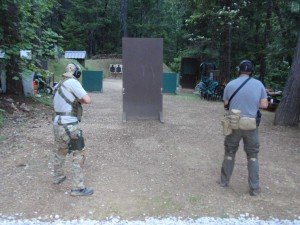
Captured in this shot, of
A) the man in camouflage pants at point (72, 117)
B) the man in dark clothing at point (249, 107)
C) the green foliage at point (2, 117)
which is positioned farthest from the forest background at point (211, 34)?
the man in camouflage pants at point (72, 117)

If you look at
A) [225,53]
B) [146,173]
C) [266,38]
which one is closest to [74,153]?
[146,173]

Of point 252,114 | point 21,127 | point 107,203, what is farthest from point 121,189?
point 21,127

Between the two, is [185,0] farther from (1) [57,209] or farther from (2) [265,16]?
(1) [57,209]

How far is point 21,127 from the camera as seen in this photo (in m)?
8.70

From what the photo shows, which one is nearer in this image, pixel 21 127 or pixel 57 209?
pixel 57 209

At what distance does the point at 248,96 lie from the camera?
489cm

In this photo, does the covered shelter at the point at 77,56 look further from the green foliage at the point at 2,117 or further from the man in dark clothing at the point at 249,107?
the man in dark clothing at the point at 249,107

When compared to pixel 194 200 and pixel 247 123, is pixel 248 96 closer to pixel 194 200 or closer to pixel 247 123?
pixel 247 123

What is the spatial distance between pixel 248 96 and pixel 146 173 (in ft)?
6.71

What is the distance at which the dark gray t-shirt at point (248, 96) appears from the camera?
4.89 m

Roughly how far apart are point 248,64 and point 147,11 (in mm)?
44385

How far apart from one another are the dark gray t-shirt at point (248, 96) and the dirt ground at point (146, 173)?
1.18m

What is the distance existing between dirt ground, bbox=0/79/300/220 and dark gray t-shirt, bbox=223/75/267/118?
3.86ft

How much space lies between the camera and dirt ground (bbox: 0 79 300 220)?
4574mm
